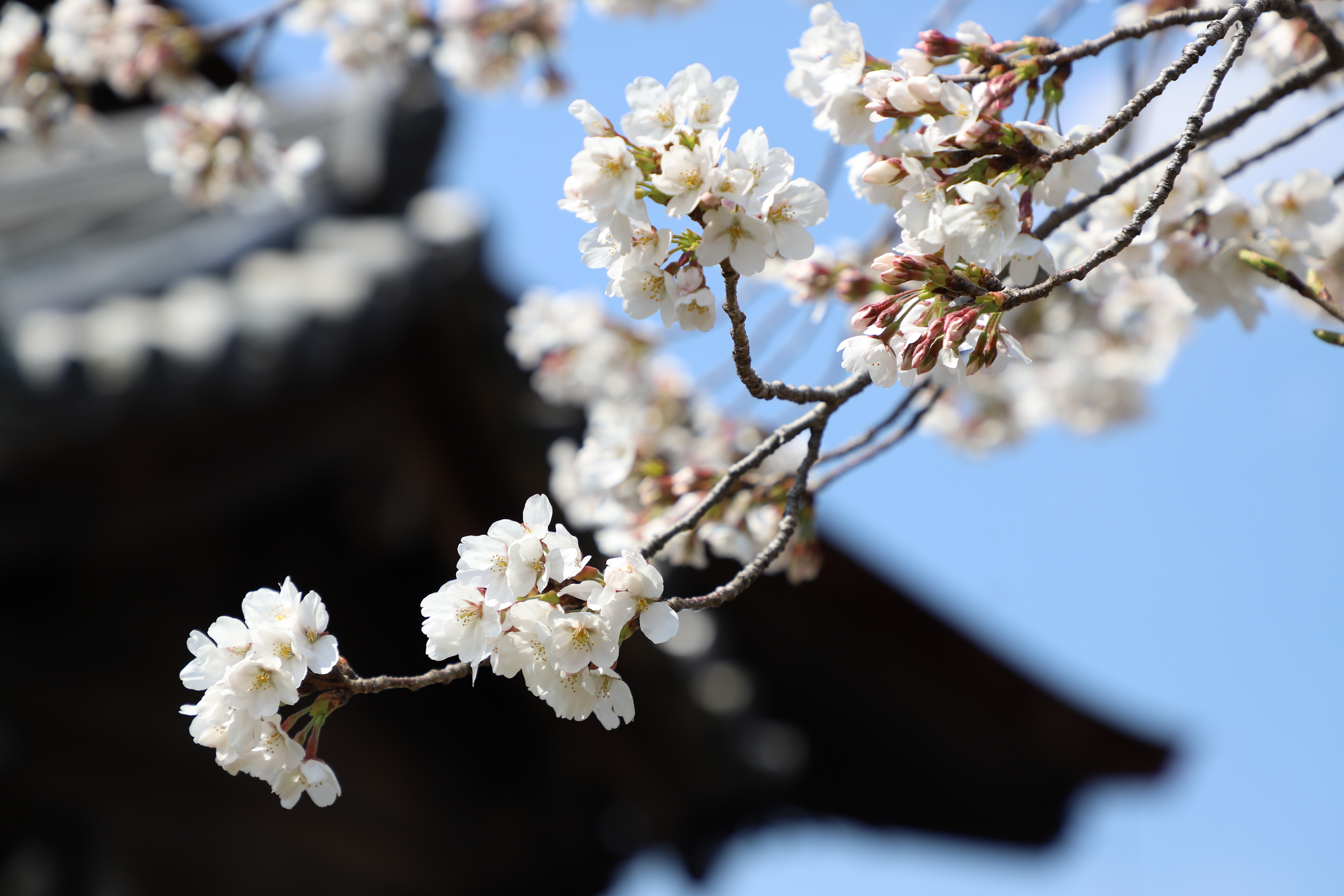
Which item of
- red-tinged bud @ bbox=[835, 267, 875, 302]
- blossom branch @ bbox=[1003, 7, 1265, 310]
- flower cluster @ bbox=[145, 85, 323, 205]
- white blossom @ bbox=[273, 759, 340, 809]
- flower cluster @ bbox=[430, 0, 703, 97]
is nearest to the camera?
blossom branch @ bbox=[1003, 7, 1265, 310]

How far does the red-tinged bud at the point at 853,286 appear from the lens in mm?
1564

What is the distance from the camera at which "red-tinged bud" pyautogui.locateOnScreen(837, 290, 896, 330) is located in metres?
0.99

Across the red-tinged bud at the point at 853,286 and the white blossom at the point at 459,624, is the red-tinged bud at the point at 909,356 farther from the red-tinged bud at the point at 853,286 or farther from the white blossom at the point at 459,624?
the red-tinged bud at the point at 853,286

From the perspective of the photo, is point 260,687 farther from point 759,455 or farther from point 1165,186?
point 1165,186

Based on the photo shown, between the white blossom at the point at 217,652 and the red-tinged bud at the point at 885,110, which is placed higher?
the red-tinged bud at the point at 885,110

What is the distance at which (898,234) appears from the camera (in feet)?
7.03

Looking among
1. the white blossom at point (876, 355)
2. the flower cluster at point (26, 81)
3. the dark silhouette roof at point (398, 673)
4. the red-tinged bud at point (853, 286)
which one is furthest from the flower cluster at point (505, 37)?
the white blossom at point (876, 355)

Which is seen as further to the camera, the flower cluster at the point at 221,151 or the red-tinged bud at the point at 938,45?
the flower cluster at the point at 221,151

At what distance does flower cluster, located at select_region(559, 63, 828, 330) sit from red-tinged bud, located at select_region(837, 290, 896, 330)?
8 centimetres

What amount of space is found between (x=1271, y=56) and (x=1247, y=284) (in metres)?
0.41

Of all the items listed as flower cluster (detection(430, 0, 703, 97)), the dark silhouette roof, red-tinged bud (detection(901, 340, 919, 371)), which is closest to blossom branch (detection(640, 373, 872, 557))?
red-tinged bud (detection(901, 340, 919, 371))

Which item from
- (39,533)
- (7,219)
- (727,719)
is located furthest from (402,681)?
(7,219)

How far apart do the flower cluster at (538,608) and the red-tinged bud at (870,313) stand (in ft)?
0.96

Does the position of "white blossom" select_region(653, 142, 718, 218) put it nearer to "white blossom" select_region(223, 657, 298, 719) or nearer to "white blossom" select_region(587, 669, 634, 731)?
"white blossom" select_region(587, 669, 634, 731)
